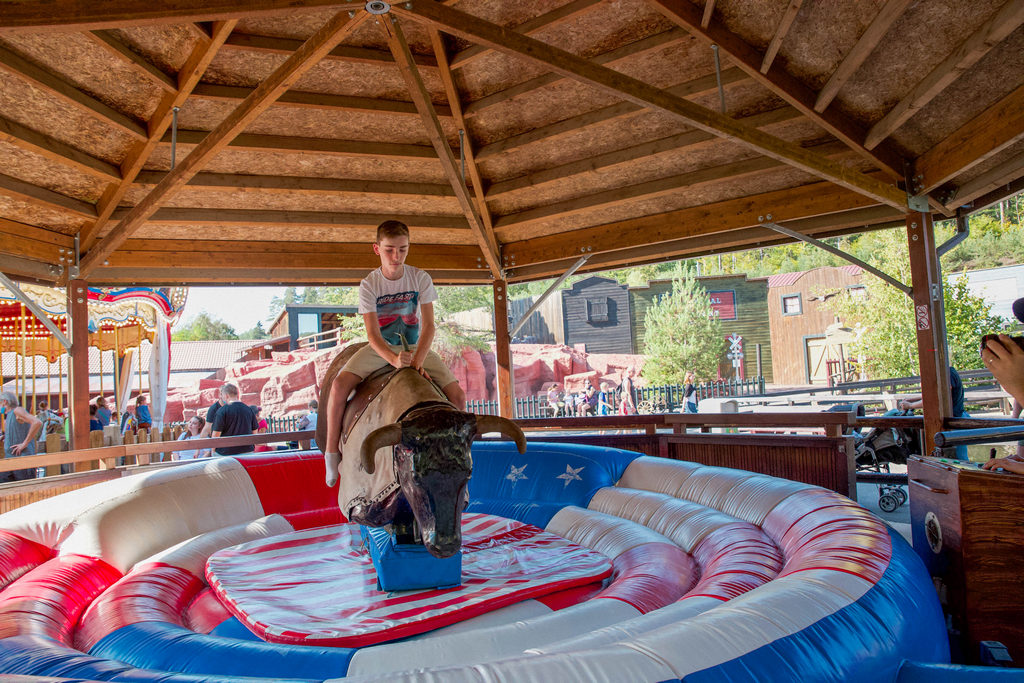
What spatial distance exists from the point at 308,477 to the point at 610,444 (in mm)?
3067

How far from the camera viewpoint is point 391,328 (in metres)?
4.37

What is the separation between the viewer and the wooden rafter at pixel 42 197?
21.9 feet

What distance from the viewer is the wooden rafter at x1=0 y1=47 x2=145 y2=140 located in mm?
5406

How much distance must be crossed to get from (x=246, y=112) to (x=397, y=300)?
2626mm

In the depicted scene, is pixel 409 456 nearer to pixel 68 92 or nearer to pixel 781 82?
pixel 781 82

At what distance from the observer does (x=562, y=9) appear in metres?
5.93

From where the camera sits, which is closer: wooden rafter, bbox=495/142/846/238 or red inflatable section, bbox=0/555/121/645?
red inflatable section, bbox=0/555/121/645

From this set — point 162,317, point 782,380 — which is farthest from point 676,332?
point 162,317

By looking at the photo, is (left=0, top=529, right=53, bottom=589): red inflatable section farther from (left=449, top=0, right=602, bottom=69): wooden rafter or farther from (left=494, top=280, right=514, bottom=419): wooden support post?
(left=494, top=280, right=514, bottom=419): wooden support post

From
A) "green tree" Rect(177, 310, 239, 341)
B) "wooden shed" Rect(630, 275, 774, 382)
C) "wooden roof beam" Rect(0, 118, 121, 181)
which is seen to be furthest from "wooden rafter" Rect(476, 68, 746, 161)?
"green tree" Rect(177, 310, 239, 341)

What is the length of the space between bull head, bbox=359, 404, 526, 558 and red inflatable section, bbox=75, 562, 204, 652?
147 cm

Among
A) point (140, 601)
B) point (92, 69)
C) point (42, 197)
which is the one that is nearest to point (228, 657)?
A: point (140, 601)

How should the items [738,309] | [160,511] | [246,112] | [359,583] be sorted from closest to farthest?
[359,583] → [160,511] → [246,112] → [738,309]

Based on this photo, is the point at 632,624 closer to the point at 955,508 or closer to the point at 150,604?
the point at 955,508
